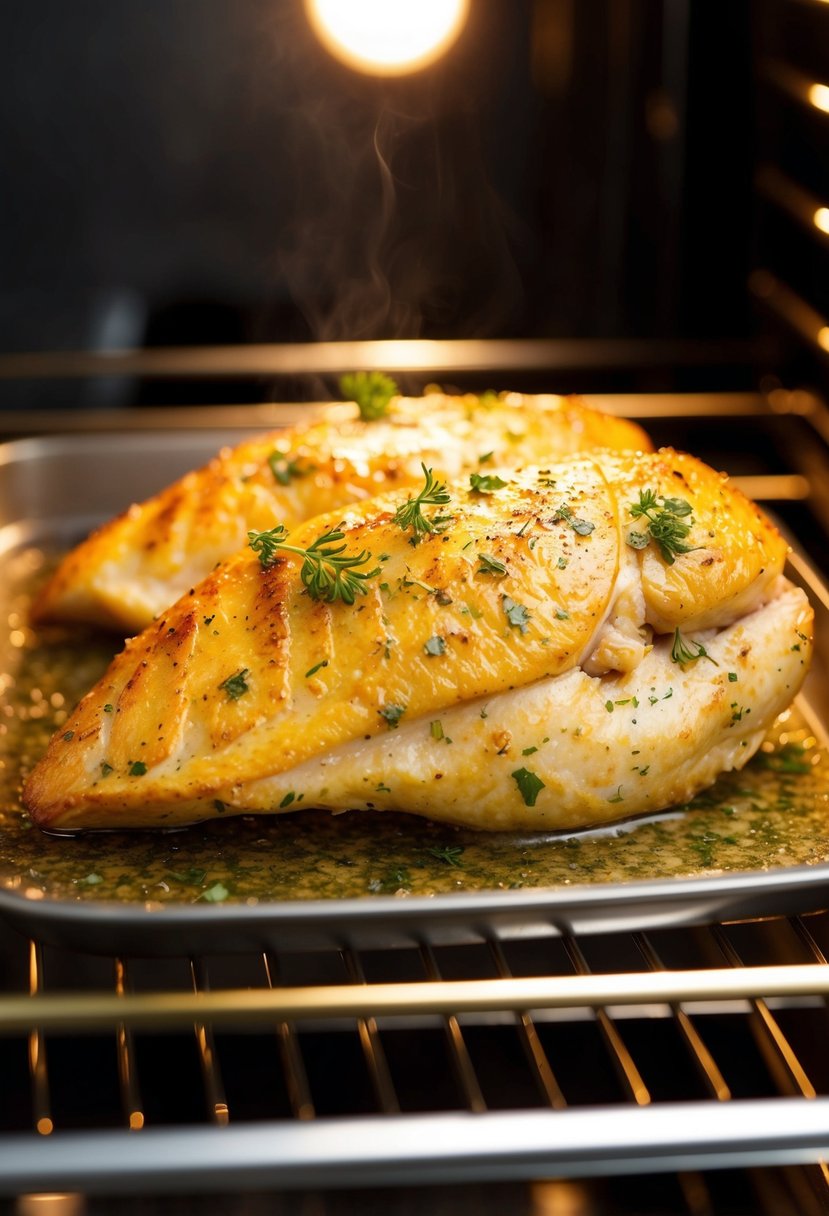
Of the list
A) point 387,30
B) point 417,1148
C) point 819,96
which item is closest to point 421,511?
point 417,1148

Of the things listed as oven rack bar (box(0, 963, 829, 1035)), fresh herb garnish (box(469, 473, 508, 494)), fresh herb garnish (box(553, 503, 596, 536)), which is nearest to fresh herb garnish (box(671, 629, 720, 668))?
fresh herb garnish (box(553, 503, 596, 536))

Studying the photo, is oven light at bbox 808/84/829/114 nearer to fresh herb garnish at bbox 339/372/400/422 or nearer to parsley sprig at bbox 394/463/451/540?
fresh herb garnish at bbox 339/372/400/422

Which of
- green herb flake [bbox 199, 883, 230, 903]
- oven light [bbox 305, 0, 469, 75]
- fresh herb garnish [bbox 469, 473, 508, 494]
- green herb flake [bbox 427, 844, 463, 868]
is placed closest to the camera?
green herb flake [bbox 199, 883, 230, 903]

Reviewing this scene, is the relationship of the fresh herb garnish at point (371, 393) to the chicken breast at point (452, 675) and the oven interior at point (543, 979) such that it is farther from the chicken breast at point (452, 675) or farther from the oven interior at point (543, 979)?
the chicken breast at point (452, 675)

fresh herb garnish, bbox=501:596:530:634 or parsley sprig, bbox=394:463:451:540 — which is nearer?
fresh herb garnish, bbox=501:596:530:634

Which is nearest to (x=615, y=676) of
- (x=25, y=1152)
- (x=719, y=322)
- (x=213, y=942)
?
(x=213, y=942)

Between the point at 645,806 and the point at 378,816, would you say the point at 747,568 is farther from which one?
the point at 378,816

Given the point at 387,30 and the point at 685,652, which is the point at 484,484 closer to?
the point at 685,652
